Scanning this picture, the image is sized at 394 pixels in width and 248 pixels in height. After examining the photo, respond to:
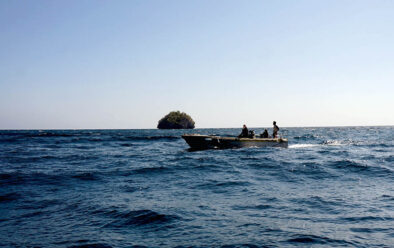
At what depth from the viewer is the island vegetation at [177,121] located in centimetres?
19025

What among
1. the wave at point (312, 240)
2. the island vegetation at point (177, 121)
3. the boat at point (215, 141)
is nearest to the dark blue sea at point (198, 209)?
the wave at point (312, 240)

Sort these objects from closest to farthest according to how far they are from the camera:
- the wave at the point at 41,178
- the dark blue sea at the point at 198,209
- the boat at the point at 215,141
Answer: the dark blue sea at the point at 198,209 < the wave at the point at 41,178 < the boat at the point at 215,141

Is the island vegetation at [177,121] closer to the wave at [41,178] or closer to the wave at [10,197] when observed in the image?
the wave at [41,178]

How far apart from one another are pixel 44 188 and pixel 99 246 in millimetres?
7536

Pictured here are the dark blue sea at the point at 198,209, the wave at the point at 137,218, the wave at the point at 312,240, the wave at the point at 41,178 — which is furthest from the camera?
the wave at the point at 41,178

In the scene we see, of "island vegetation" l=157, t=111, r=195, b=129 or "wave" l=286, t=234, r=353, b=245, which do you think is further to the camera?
"island vegetation" l=157, t=111, r=195, b=129

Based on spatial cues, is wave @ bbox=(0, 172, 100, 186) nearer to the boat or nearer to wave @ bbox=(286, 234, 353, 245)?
wave @ bbox=(286, 234, 353, 245)

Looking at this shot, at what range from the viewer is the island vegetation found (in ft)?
624

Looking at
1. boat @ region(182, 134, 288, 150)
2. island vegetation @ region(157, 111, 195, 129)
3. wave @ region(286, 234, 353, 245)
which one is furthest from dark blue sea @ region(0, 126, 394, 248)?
island vegetation @ region(157, 111, 195, 129)

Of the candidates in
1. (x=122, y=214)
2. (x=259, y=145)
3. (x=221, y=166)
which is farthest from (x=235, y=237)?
(x=259, y=145)

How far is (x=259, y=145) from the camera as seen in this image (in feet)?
99.6

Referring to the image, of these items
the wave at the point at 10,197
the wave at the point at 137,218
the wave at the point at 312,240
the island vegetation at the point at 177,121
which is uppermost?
the island vegetation at the point at 177,121

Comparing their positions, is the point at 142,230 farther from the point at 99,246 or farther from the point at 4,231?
the point at 4,231

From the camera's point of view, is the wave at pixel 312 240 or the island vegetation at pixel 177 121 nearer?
the wave at pixel 312 240
